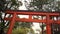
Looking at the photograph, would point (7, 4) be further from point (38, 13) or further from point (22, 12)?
point (38, 13)

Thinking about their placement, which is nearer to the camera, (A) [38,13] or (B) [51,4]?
(A) [38,13]

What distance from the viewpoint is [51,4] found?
45.7ft

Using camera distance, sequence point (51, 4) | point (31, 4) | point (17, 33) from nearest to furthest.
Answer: point (31, 4), point (51, 4), point (17, 33)

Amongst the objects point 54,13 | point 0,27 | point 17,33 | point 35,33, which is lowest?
point 35,33

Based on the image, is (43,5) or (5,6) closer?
(5,6)

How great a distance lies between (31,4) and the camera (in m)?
13.0

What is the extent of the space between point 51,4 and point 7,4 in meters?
4.85

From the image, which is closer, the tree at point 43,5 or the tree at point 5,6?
the tree at point 5,6

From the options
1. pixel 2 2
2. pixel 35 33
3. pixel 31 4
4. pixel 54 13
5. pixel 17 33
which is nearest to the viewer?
pixel 54 13

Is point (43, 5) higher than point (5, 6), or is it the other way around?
point (5, 6)

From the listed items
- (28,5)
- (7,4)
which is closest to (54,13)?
(7,4)

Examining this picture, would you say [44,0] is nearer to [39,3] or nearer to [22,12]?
[39,3]

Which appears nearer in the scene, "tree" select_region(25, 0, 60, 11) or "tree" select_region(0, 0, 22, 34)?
"tree" select_region(0, 0, 22, 34)

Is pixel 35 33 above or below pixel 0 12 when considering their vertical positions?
below
